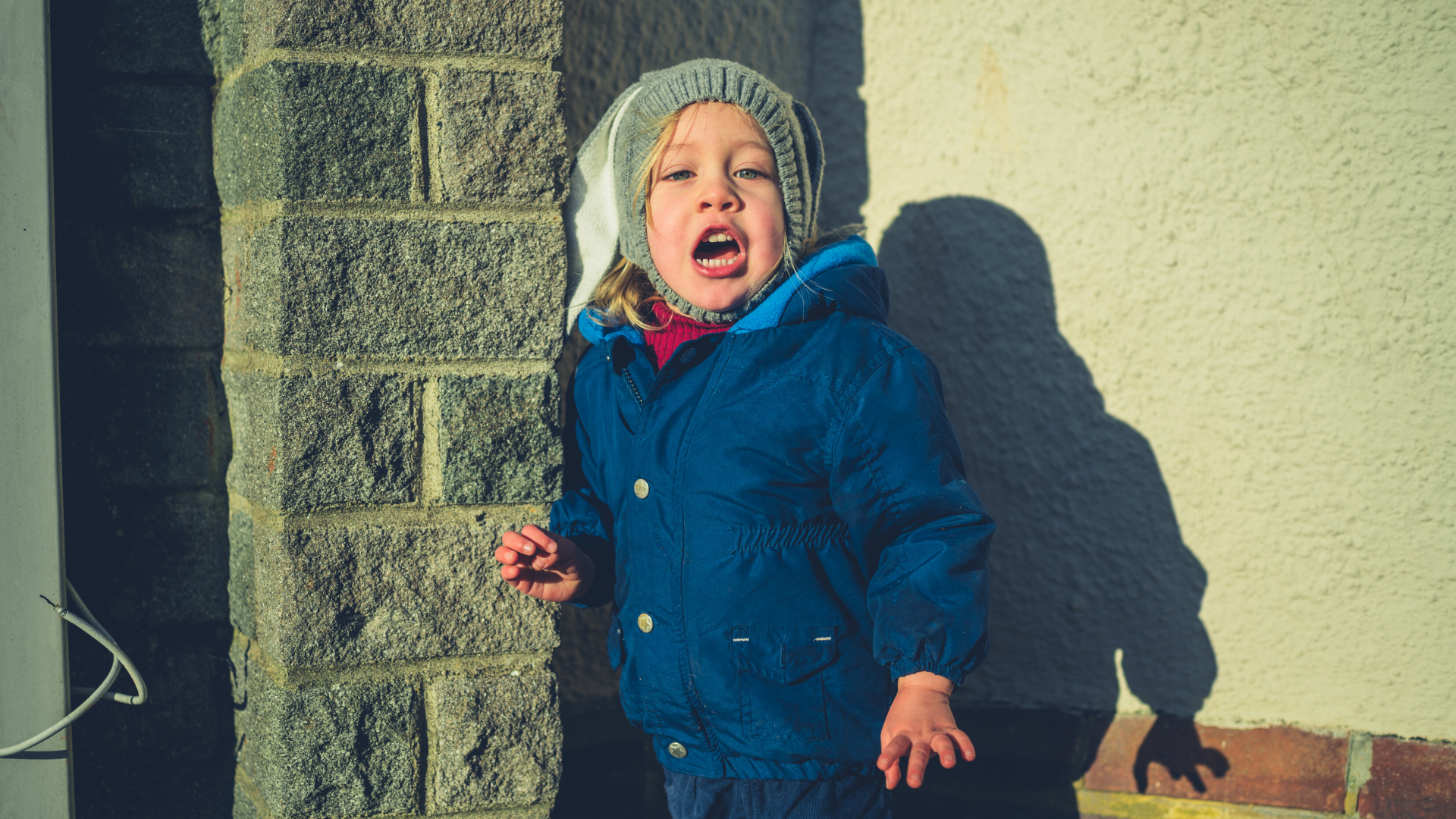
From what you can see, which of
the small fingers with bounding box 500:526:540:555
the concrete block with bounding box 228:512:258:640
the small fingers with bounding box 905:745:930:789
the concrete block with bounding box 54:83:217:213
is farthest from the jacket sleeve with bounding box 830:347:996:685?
the concrete block with bounding box 54:83:217:213

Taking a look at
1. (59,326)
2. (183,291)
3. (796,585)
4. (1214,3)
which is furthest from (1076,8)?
(59,326)

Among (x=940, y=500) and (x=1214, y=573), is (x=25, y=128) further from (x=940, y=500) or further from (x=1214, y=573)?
(x=1214, y=573)

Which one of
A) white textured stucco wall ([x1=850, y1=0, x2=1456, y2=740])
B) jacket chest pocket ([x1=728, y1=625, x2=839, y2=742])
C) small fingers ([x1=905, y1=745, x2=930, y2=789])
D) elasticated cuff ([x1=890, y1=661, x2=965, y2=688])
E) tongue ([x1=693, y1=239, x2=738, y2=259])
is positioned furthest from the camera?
white textured stucco wall ([x1=850, y1=0, x2=1456, y2=740])

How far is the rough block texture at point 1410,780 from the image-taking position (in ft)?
6.62

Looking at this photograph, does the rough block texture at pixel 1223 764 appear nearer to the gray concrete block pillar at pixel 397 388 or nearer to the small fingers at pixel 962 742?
the small fingers at pixel 962 742

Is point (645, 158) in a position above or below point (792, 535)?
above

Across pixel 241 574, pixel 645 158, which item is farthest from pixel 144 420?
pixel 645 158

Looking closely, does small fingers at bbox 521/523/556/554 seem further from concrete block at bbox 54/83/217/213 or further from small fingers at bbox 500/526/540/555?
concrete block at bbox 54/83/217/213

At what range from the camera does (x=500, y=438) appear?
165 centimetres

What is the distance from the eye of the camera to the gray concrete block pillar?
156 centimetres

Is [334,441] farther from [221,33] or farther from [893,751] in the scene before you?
[893,751]

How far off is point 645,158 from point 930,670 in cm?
97

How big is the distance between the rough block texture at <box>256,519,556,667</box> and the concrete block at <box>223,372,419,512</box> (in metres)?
0.06

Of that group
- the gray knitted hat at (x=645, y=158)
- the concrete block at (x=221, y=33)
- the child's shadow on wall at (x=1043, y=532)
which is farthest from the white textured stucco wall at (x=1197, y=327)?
the concrete block at (x=221, y=33)
